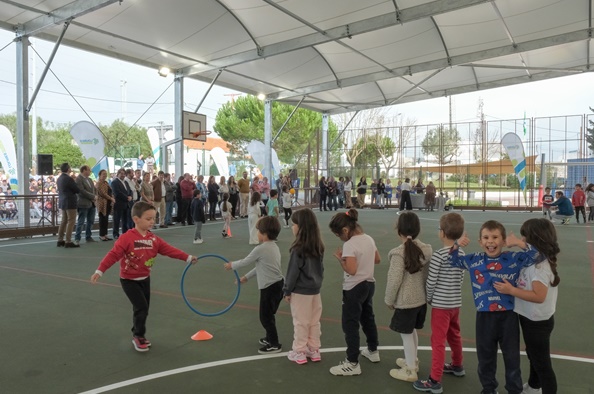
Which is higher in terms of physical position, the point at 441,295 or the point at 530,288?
the point at 530,288

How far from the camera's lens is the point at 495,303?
10.1 feet

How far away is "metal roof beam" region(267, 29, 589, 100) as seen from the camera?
17.1 meters

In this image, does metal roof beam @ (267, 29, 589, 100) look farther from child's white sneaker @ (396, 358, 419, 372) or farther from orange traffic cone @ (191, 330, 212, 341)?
orange traffic cone @ (191, 330, 212, 341)

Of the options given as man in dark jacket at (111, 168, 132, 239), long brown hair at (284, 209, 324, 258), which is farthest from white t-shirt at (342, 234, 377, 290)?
man in dark jacket at (111, 168, 132, 239)

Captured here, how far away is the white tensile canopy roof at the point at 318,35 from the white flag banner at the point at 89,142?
2.85 meters

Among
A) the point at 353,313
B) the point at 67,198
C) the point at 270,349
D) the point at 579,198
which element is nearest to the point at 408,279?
the point at 353,313

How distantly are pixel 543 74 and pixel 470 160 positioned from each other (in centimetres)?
685

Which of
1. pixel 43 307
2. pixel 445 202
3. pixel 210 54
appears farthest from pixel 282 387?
pixel 445 202

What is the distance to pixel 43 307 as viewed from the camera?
5840 mm

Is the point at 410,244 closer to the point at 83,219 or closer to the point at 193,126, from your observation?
the point at 83,219

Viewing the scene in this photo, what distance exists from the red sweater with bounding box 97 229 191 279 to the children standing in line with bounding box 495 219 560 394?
2.80 metres

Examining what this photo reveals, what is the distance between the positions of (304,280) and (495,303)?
1.45 meters

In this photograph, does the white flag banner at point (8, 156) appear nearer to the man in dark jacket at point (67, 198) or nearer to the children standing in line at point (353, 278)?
the man in dark jacket at point (67, 198)

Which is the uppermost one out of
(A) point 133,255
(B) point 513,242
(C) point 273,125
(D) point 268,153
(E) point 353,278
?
(C) point 273,125
